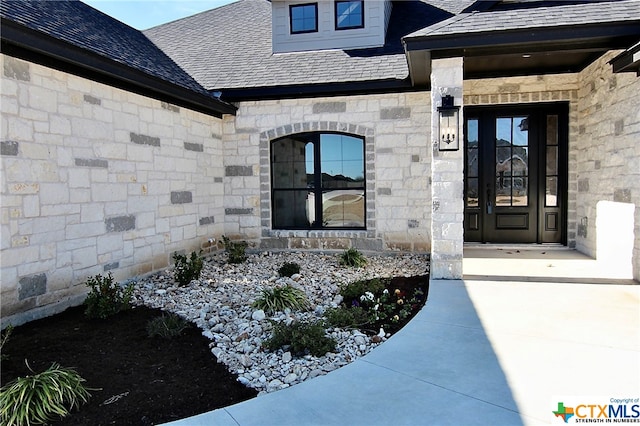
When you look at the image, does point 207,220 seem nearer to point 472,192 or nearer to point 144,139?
point 144,139

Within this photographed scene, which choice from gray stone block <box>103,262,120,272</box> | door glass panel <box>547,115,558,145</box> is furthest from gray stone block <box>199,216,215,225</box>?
door glass panel <box>547,115,558,145</box>

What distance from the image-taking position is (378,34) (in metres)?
8.72

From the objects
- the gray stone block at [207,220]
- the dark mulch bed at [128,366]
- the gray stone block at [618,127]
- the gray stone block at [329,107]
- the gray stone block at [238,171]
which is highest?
the gray stone block at [329,107]

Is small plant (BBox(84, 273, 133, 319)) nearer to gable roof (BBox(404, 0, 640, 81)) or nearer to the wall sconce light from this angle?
the wall sconce light

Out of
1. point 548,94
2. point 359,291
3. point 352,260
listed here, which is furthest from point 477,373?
point 548,94

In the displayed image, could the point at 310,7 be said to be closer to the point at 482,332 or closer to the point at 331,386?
the point at 482,332

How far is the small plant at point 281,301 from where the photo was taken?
15.1 feet

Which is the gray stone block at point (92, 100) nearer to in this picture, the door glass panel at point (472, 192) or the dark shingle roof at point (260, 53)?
the dark shingle roof at point (260, 53)

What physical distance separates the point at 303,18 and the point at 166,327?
7.33 meters

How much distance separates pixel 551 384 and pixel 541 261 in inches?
169

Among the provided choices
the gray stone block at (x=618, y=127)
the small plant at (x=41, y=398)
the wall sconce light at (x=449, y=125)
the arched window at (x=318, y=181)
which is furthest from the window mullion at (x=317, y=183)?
the small plant at (x=41, y=398)

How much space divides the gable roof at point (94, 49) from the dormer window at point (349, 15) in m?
2.99

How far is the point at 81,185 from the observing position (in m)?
5.17

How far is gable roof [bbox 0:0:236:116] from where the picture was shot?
4465mm
